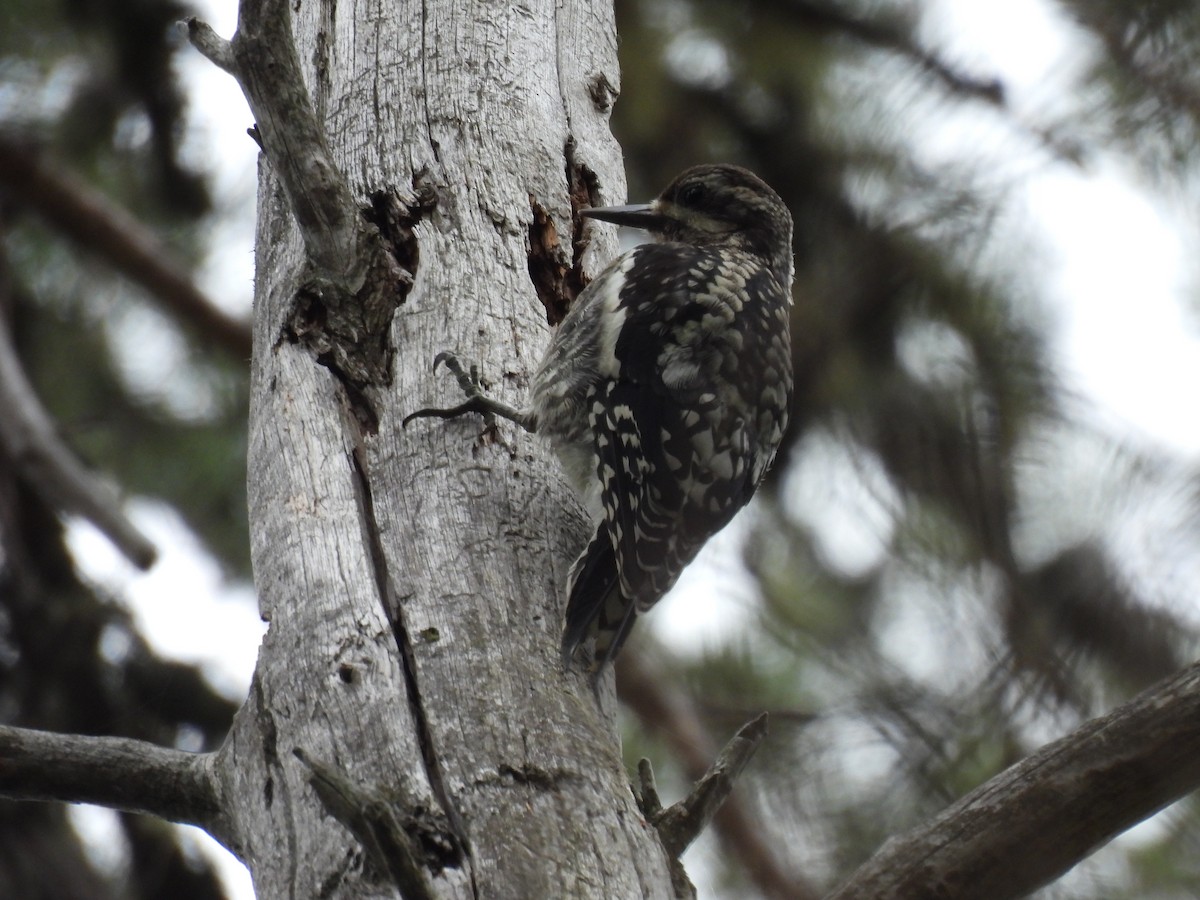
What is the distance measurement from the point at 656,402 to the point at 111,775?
1.21 meters

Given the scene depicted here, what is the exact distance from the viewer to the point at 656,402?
255 cm

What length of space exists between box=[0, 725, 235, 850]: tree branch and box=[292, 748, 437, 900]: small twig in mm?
574

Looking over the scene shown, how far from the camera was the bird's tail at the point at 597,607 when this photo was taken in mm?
1907

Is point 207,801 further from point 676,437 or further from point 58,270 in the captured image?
point 58,270

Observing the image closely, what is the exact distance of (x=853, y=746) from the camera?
2.67 m

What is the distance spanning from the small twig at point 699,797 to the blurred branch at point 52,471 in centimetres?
163

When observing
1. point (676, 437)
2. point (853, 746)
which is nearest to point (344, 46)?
point (676, 437)

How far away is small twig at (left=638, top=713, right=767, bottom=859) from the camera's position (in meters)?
1.68

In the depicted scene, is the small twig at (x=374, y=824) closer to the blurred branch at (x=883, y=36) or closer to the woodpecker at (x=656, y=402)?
the woodpecker at (x=656, y=402)

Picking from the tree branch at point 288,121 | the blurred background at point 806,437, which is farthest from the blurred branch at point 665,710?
the tree branch at point 288,121

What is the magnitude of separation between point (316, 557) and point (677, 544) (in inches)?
27.8

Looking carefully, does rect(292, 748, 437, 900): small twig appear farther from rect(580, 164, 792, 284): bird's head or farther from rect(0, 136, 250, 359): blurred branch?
rect(0, 136, 250, 359): blurred branch

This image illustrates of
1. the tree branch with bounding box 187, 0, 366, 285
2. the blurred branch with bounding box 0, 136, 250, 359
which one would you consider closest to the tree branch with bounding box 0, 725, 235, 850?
the tree branch with bounding box 187, 0, 366, 285

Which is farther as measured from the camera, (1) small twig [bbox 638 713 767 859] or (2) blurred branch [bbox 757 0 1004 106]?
(2) blurred branch [bbox 757 0 1004 106]
